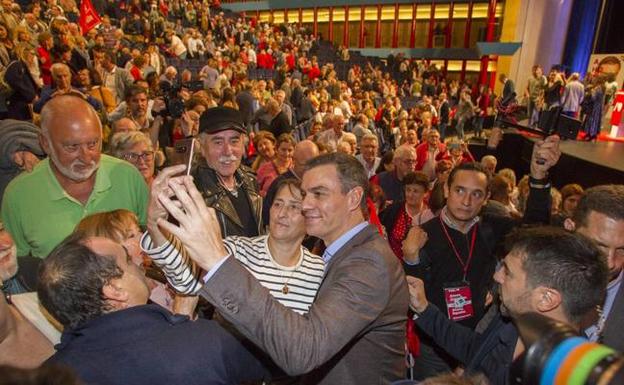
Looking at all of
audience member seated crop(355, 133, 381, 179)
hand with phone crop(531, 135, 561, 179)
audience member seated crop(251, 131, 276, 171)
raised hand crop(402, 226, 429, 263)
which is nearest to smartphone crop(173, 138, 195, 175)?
raised hand crop(402, 226, 429, 263)

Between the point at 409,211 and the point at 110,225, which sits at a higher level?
the point at 110,225

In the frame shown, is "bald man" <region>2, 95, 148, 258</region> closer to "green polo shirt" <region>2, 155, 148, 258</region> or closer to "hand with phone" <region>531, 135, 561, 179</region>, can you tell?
"green polo shirt" <region>2, 155, 148, 258</region>

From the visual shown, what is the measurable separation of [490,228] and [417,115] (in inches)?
371

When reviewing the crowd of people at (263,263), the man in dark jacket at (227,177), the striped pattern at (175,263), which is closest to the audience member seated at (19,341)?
the crowd of people at (263,263)

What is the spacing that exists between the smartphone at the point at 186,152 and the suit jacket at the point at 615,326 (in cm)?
183

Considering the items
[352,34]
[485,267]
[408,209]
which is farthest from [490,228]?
[352,34]

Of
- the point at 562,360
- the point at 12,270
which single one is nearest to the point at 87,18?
the point at 12,270

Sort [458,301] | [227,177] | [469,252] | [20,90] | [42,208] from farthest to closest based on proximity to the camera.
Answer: [20,90], [227,177], [469,252], [458,301], [42,208]

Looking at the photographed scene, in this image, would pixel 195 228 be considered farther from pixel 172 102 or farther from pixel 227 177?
pixel 172 102

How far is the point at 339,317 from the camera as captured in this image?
115 centimetres

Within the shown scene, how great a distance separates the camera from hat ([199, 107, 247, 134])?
265 centimetres

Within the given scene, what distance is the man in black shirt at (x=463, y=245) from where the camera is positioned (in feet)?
7.98

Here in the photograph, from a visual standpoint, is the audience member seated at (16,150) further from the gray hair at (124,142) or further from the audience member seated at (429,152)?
the audience member seated at (429,152)

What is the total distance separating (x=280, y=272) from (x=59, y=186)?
Answer: 1280mm
